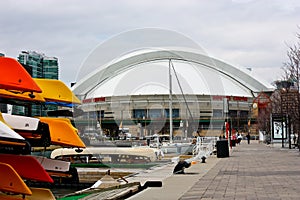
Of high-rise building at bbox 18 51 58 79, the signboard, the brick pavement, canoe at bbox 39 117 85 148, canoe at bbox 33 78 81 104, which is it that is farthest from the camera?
the signboard

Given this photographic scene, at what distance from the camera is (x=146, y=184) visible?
17875 millimetres

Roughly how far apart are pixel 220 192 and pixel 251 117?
322 feet

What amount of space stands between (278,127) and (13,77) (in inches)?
1814

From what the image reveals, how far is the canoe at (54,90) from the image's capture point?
54.0 feet

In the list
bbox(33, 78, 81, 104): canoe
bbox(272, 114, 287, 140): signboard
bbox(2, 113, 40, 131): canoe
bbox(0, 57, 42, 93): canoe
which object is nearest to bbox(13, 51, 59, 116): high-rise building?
bbox(33, 78, 81, 104): canoe

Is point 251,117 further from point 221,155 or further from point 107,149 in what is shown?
point 107,149

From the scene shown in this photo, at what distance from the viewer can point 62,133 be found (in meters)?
15.5

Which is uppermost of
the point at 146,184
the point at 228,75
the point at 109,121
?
the point at 228,75

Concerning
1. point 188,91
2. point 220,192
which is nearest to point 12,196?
point 220,192

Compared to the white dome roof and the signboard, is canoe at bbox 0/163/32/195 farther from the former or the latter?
the signboard

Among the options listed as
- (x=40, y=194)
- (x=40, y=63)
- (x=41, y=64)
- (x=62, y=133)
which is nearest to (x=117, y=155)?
(x=41, y=64)

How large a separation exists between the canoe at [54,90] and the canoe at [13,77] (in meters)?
4.29

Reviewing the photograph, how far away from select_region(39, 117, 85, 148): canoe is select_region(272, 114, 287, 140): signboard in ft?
121

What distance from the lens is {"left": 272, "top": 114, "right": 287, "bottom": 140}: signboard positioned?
51.8 metres
